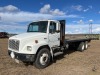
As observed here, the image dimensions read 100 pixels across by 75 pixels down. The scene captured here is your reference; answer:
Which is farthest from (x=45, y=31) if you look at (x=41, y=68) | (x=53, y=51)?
(x=41, y=68)

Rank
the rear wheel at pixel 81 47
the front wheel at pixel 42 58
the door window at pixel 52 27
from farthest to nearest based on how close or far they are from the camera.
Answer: the rear wheel at pixel 81 47, the door window at pixel 52 27, the front wheel at pixel 42 58

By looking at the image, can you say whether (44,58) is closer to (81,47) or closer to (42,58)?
(42,58)

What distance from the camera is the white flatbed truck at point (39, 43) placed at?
330 inches

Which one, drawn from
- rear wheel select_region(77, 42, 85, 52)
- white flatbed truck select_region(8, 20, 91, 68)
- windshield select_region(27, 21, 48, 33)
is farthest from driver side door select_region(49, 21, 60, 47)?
rear wheel select_region(77, 42, 85, 52)

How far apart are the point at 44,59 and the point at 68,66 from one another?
141 centimetres

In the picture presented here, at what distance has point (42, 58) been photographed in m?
8.88

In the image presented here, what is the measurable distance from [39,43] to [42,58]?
829 mm

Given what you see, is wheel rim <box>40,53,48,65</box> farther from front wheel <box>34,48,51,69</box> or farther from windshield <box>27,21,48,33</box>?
windshield <box>27,21,48,33</box>

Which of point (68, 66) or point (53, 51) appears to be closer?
point (68, 66)

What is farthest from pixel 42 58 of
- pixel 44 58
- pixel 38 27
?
pixel 38 27

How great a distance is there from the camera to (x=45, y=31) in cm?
948

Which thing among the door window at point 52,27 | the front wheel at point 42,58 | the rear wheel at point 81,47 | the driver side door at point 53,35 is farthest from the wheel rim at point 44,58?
Result: the rear wheel at point 81,47

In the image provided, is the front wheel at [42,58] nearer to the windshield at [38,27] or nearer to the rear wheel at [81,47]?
the windshield at [38,27]

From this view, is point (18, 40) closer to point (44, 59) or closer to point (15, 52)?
point (15, 52)
